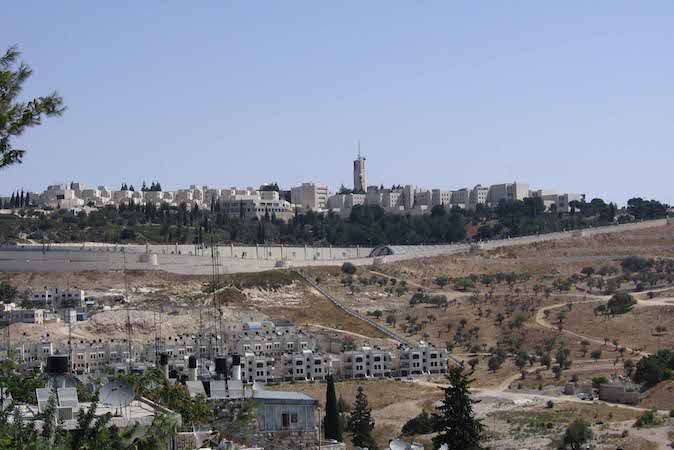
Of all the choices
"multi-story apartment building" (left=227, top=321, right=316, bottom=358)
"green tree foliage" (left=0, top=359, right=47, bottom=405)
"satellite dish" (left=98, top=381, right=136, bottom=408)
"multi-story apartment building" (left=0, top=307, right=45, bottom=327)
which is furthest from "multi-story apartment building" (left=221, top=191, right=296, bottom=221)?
"satellite dish" (left=98, top=381, right=136, bottom=408)

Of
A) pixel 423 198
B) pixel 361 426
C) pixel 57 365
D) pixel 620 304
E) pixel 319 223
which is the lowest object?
pixel 361 426

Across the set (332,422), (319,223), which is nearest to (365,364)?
(332,422)

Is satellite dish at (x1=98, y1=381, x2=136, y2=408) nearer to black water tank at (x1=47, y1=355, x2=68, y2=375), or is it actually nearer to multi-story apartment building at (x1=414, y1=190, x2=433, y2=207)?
black water tank at (x1=47, y1=355, x2=68, y2=375)

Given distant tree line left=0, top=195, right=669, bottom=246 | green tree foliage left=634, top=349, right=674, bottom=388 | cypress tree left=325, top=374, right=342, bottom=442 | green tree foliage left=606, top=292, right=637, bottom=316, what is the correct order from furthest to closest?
distant tree line left=0, top=195, right=669, bottom=246 < green tree foliage left=606, top=292, right=637, bottom=316 < green tree foliage left=634, top=349, right=674, bottom=388 < cypress tree left=325, top=374, right=342, bottom=442

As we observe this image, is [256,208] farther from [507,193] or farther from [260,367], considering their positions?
[260,367]

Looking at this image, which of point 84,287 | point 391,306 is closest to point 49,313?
point 84,287

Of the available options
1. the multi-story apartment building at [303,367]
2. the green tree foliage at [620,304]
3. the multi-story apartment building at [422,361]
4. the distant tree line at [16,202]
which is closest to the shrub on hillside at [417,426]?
the multi-story apartment building at [303,367]

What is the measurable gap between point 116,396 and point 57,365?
1299 millimetres

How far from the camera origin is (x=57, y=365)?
1310 centimetres

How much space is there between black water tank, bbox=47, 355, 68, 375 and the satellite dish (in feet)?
3.34

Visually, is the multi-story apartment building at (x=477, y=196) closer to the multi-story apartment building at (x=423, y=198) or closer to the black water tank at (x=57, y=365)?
the multi-story apartment building at (x=423, y=198)

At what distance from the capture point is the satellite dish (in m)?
12.0

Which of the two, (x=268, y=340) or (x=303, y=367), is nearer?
(x=303, y=367)

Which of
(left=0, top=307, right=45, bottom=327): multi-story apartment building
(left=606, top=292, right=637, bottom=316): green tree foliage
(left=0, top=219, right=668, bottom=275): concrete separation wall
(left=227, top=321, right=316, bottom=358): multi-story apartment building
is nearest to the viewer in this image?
(left=227, top=321, right=316, bottom=358): multi-story apartment building
